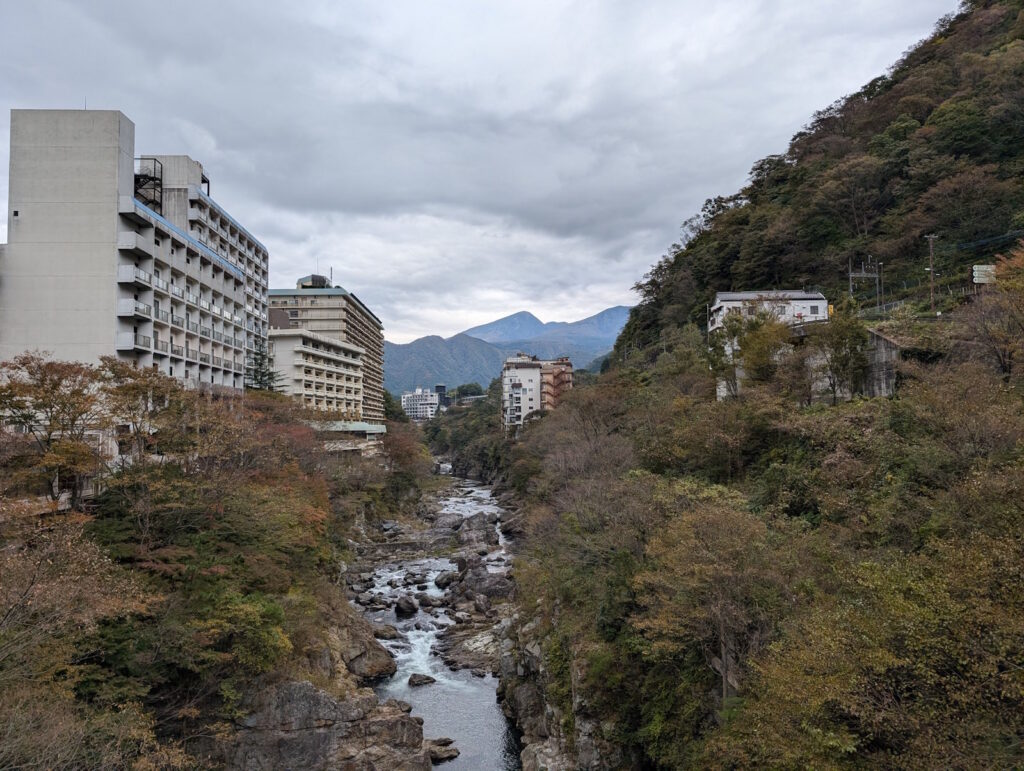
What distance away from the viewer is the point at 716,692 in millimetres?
14039

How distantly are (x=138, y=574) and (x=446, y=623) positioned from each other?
18.5m

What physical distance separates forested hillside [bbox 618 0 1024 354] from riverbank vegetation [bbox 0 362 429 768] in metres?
39.1

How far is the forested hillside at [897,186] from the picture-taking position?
3762cm

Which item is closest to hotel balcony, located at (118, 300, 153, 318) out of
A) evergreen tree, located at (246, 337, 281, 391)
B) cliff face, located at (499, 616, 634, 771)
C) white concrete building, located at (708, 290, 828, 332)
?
evergreen tree, located at (246, 337, 281, 391)

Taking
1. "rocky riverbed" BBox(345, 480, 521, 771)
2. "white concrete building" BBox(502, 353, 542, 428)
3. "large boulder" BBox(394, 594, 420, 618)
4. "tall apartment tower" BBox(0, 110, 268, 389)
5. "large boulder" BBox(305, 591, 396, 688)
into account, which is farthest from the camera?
"white concrete building" BBox(502, 353, 542, 428)

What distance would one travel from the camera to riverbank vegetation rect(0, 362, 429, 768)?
41.7ft

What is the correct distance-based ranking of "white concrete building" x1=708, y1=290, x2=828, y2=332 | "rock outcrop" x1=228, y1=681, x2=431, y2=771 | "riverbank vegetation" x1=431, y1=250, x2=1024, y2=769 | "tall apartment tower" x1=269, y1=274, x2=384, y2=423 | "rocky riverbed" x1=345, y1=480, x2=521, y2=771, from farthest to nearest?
"tall apartment tower" x1=269, y1=274, x2=384, y2=423, "white concrete building" x1=708, y1=290, x2=828, y2=332, "rocky riverbed" x1=345, y1=480, x2=521, y2=771, "rock outcrop" x1=228, y1=681, x2=431, y2=771, "riverbank vegetation" x1=431, y1=250, x2=1024, y2=769

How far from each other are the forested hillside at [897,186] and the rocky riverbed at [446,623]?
32068mm

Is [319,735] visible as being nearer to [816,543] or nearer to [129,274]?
[816,543]

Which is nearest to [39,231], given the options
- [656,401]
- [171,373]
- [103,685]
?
[171,373]

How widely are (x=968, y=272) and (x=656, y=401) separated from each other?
19.4 metres

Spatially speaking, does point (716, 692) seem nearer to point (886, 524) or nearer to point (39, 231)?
point (886, 524)

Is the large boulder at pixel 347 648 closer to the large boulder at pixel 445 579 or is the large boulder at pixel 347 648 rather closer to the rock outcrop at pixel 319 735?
the rock outcrop at pixel 319 735

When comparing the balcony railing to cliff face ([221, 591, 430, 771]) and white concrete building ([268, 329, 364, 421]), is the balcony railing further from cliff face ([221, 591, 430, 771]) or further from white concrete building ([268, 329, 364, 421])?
A: cliff face ([221, 591, 430, 771])
